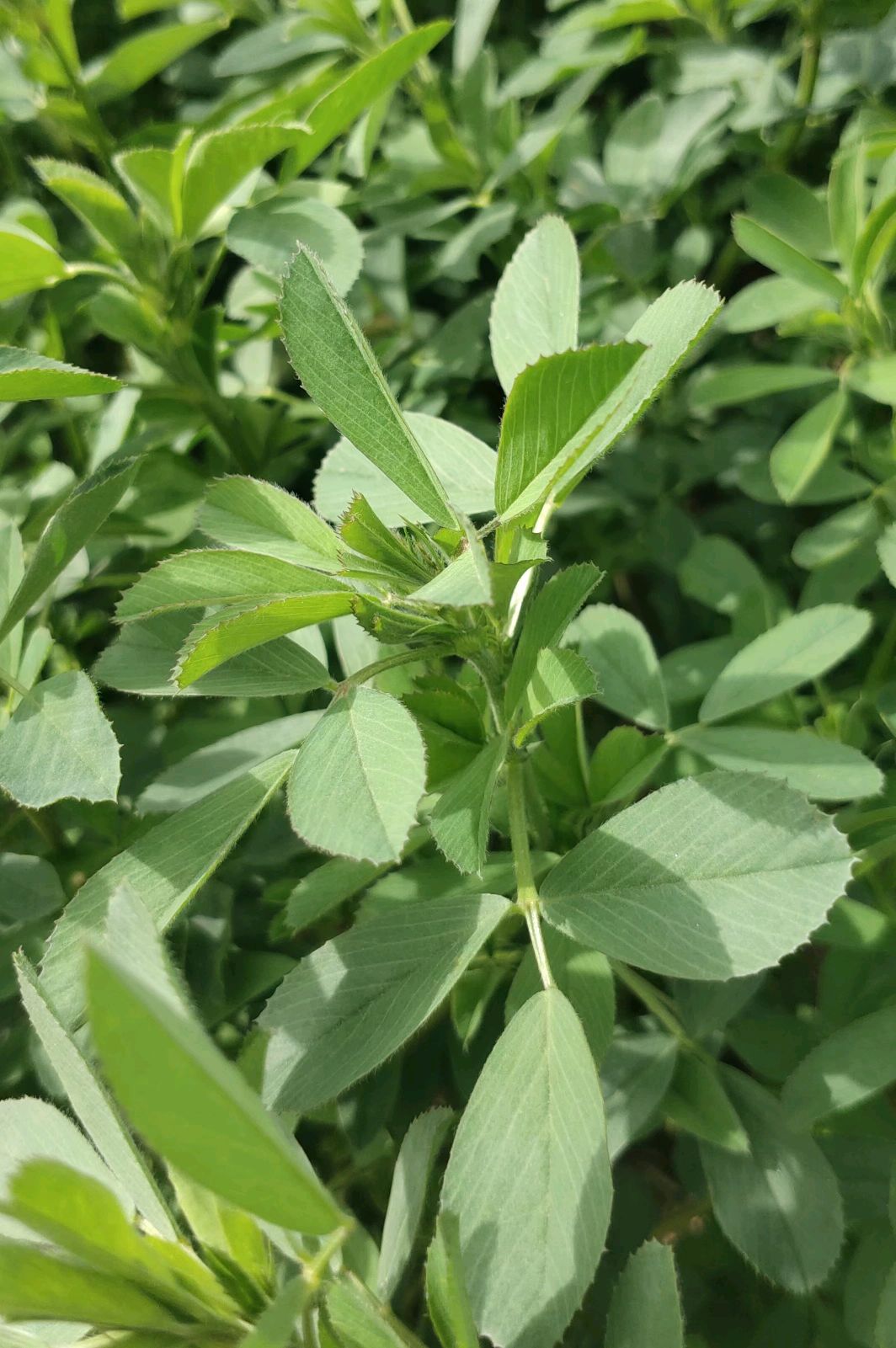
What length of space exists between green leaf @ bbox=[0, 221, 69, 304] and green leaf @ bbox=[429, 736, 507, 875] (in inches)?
21.6

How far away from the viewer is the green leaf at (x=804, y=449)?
2.82 ft

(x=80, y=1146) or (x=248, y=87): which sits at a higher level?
(x=248, y=87)

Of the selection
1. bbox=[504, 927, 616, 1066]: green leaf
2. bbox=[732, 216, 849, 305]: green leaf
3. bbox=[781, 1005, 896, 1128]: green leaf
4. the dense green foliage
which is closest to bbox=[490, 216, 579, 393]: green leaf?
the dense green foliage

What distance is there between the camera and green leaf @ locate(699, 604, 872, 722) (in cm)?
79

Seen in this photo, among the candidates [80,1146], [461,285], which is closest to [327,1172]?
[80,1146]

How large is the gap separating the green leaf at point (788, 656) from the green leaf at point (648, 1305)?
15.0 inches

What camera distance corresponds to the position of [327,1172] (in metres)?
0.86

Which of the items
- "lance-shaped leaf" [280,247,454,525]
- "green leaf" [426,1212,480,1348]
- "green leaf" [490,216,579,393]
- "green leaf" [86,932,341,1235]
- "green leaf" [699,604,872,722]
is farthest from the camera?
"green leaf" [699,604,872,722]

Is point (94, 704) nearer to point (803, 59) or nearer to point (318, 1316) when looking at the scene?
point (318, 1316)

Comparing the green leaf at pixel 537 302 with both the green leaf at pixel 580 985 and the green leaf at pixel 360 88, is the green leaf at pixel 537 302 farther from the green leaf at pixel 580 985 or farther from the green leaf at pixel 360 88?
the green leaf at pixel 580 985

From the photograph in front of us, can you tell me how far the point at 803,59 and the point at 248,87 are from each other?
563mm

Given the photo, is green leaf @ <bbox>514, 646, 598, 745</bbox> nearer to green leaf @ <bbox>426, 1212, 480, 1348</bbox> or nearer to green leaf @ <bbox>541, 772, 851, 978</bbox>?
green leaf @ <bbox>541, 772, 851, 978</bbox>

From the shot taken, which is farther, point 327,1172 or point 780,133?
point 780,133

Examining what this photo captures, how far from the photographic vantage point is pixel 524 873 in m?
0.60
